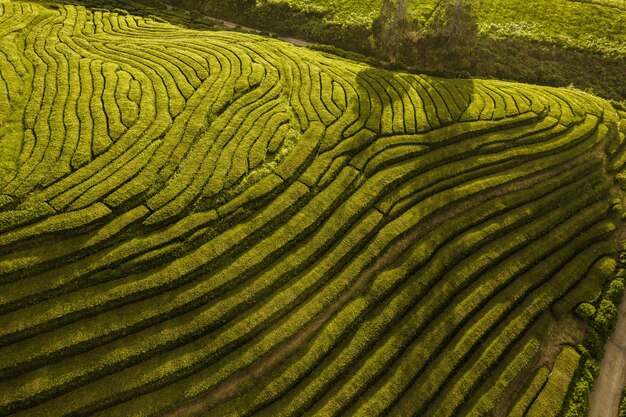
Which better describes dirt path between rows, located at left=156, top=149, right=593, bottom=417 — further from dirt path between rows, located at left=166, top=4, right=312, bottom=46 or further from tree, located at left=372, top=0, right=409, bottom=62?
dirt path between rows, located at left=166, top=4, right=312, bottom=46

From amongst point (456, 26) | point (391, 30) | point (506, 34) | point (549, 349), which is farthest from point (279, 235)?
point (506, 34)

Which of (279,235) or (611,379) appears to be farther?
(279,235)

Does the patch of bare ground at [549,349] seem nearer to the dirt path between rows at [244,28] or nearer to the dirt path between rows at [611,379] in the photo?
the dirt path between rows at [611,379]

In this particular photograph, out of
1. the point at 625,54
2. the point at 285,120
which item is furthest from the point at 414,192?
the point at 625,54

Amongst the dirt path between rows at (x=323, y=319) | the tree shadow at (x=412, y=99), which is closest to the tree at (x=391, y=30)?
the tree shadow at (x=412, y=99)

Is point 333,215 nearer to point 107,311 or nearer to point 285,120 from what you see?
point 285,120

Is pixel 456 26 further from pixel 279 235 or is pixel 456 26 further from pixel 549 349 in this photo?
pixel 549 349
